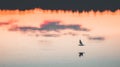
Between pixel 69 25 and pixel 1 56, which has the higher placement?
pixel 69 25

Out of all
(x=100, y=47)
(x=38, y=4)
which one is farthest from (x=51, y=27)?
(x=100, y=47)

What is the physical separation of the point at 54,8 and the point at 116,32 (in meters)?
0.62

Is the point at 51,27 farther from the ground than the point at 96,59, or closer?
farther from the ground

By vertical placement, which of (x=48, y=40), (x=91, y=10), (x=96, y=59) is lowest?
(x=96, y=59)

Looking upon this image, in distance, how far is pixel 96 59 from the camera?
2816 mm

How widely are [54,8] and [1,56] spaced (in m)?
0.66

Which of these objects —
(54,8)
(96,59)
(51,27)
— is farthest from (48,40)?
(96,59)

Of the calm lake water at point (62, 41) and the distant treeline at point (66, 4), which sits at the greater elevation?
the distant treeline at point (66, 4)

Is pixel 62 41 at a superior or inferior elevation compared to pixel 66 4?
inferior

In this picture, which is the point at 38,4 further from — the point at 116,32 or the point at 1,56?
the point at 116,32

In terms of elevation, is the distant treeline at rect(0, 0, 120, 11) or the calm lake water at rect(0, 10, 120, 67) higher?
the distant treeline at rect(0, 0, 120, 11)

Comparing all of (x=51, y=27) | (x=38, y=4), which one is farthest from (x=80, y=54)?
(x=38, y=4)

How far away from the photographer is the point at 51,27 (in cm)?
282

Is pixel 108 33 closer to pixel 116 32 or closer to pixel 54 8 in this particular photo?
pixel 116 32
